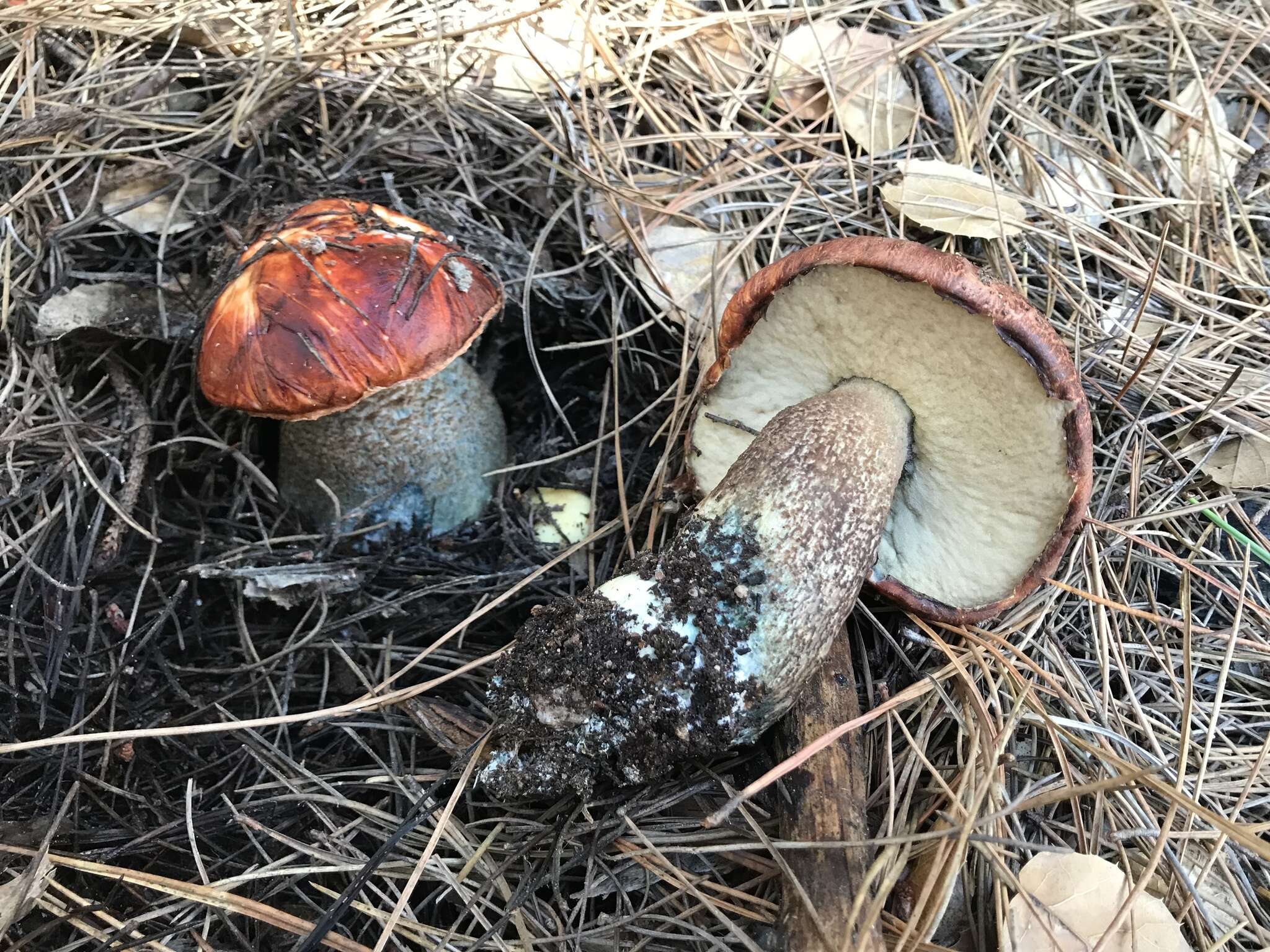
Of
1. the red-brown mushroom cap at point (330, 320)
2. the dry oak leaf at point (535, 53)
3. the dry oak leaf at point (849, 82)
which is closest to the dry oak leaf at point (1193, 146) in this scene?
the dry oak leaf at point (849, 82)

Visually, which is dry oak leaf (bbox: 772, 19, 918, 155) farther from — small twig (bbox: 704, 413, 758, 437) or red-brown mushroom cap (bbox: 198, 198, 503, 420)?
red-brown mushroom cap (bbox: 198, 198, 503, 420)

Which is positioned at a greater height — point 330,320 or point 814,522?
point 330,320

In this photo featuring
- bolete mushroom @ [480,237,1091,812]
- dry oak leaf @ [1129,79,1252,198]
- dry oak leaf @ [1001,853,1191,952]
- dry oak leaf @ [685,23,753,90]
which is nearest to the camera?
dry oak leaf @ [1001,853,1191,952]

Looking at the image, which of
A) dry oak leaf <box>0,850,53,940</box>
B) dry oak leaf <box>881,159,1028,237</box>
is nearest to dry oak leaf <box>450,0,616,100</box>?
dry oak leaf <box>881,159,1028,237</box>

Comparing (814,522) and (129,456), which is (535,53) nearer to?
(129,456)

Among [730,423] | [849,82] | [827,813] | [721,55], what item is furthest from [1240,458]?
[721,55]

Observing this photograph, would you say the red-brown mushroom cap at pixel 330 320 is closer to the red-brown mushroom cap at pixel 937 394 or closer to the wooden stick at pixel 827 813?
the red-brown mushroom cap at pixel 937 394

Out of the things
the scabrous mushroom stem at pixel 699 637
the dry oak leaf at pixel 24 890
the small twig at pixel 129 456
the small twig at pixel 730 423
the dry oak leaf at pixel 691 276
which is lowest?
the dry oak leaf at pixel 24 890

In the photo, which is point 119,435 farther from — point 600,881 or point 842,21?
point 842,21
